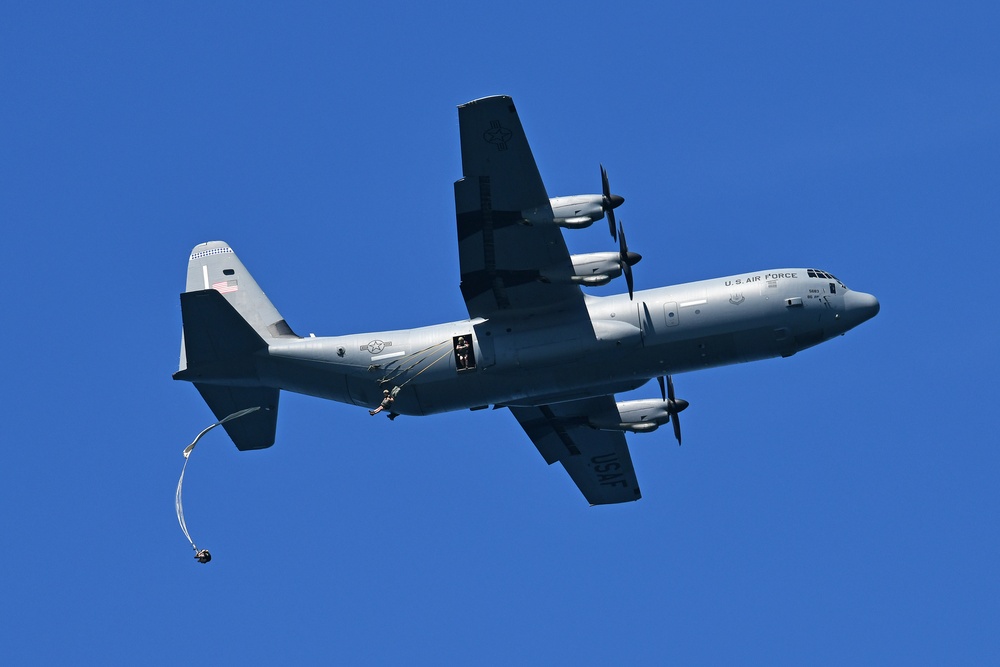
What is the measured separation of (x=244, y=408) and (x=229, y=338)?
298 centimetres

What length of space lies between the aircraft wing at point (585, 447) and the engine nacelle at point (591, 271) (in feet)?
22.7

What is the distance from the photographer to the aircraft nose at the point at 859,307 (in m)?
38.1

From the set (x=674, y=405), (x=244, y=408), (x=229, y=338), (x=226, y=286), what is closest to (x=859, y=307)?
(x=674, y=405)

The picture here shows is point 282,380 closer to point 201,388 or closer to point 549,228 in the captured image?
point 201,388

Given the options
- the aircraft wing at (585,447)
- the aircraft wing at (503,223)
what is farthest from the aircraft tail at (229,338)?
the aircraft wing at (585,447)

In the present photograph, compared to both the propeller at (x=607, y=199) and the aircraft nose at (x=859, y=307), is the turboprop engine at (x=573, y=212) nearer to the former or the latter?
the propeller at (x=607, y=199)

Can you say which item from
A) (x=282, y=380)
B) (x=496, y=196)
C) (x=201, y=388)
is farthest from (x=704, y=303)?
(x=201, y=388)

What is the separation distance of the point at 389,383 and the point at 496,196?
651 cm

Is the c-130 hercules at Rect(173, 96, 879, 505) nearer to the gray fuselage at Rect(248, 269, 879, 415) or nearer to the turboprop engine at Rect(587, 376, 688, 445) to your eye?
the gray fuselage at Rect(248, 269, 879, 415)

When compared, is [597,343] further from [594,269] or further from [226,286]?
[226,286]

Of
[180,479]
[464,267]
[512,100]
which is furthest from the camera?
[180,479]

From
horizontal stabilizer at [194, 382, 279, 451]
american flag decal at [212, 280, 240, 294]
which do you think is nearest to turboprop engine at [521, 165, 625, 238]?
horizontal stabilizer at [194, 382, 279, 451]

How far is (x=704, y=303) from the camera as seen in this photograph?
37688mm

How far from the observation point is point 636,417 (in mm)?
42781
